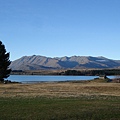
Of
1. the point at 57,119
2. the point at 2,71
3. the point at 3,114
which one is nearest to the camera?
the point at 57,119

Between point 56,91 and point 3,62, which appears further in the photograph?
point 3,62

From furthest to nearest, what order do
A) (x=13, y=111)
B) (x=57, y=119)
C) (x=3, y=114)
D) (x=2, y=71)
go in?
(x=2, y=71), (x=13, y=111), (x=3, y=114), (x=57, y=119)

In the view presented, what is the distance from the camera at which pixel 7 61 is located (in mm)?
79750

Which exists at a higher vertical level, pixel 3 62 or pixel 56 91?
pixel 3 62

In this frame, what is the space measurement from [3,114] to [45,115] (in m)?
2.59

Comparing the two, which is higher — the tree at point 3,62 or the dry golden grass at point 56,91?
the tree at point 3,62

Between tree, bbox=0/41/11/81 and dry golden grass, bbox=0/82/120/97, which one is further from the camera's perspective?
tree, bbox=0/41/11/81

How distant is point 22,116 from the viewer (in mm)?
18812

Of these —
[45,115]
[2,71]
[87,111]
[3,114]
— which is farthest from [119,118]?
[2,71]

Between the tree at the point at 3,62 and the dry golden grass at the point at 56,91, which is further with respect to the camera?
the tree at the point at 3,62

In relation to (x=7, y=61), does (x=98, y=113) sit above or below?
below

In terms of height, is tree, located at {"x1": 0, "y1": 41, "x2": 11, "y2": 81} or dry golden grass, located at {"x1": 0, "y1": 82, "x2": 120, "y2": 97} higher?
tree, located at {"x1": 0, "y1": 41, "x2": 11, "y2": 81}

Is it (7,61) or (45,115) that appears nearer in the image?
(45,115)

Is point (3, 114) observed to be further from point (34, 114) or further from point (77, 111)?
point (77, 111)
